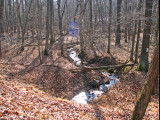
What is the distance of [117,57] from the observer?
658 inches

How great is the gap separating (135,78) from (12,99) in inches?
341

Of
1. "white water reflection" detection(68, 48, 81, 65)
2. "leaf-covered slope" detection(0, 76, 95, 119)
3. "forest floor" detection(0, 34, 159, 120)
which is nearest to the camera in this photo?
"leaf-covered slope" detection(0, 76, 95, 119)

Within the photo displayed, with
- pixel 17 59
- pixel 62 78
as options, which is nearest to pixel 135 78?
pixel 62 78

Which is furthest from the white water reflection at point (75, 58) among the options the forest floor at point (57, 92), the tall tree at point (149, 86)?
the tall tree at point (149, 86)

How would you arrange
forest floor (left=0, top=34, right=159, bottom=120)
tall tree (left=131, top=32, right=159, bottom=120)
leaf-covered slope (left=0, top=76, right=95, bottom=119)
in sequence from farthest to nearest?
forest floor (left=0, top=34, right=159, bottom=120)
leaf-covered slope (left=0, top=76, right=95, bottom=119)
tall tree (left=131, top=32, right=159, bottom=120)

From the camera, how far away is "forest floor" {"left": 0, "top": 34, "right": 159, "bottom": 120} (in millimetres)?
6413

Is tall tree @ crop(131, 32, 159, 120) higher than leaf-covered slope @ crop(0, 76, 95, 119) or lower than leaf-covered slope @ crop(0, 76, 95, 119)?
higher

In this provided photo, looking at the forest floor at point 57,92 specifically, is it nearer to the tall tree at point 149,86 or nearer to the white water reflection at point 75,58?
the tall tree at point 149,86

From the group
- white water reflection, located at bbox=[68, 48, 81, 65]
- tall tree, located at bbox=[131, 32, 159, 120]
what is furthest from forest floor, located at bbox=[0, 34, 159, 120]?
white water reflection, located at bbox=[68, 48, 81, 65]

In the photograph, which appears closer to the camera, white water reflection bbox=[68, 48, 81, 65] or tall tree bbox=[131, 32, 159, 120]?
tall tree bbox=[131, 32, 159, 120]

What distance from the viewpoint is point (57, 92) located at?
10609mm

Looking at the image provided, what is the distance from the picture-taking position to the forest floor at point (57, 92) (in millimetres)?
6413

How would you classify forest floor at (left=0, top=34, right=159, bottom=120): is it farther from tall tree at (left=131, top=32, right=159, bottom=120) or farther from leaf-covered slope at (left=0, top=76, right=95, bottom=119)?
tall tree at (left=131, top=32, right=159, bottom=120)

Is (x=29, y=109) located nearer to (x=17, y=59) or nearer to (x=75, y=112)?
(x=75, y=112)
